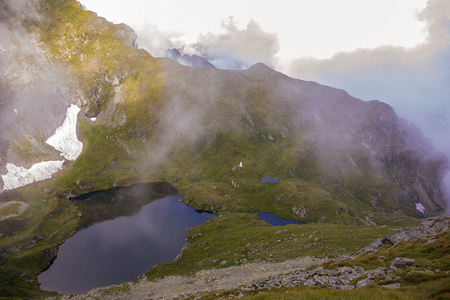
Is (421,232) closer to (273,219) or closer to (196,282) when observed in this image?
(196,282)

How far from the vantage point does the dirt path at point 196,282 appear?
50719 millimetres

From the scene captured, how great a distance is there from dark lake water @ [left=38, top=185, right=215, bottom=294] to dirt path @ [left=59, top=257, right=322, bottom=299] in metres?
16.2

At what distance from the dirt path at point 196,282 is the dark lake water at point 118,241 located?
637 inches

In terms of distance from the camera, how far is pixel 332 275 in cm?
2514

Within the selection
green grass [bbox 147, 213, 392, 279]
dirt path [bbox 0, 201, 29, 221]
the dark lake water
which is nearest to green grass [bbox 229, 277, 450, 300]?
green grass [bbox 147, 213, 392, 279]

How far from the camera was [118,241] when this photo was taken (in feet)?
371

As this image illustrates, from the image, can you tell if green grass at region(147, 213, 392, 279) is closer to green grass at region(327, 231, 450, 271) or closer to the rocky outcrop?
the rocky outcrop

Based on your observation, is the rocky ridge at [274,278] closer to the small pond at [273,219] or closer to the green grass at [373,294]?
the green grass at [373,294]


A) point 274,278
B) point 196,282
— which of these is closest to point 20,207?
point 196,282

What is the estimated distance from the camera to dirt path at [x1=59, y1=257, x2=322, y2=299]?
166ft

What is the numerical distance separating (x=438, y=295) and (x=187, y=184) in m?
193

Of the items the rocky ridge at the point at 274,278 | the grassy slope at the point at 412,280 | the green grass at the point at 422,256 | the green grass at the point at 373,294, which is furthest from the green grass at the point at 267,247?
the green grass at the point at 373,294

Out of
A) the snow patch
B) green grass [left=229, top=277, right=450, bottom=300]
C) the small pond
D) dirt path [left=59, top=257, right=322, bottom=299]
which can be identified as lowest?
dirt path [left=59, top=257, right=322, bottom=299]

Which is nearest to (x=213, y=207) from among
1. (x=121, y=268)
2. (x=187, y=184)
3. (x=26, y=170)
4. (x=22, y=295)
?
(x=187, y=184)
